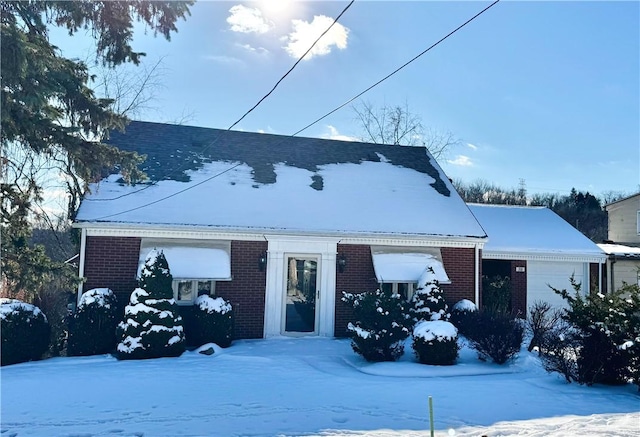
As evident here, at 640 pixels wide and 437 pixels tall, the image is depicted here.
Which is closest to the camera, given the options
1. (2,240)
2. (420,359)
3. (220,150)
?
(2,240)

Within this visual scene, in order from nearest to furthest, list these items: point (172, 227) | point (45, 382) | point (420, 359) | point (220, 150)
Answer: point (45, 382) → point (420, 359) → point (172, 227) → point (220, 150)

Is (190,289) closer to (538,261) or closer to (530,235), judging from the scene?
(538,261)

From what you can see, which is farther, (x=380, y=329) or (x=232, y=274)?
(x=232, y=274)

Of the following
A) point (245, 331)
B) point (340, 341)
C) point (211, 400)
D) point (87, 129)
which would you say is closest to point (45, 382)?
point (211, 400)

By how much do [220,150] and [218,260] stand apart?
509cm

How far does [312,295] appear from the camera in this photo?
13.6m

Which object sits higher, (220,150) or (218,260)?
(220,150)

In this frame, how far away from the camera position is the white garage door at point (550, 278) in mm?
18422

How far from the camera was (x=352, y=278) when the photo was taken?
13781 millimetres

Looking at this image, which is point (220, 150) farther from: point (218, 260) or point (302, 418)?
point (302, 418)

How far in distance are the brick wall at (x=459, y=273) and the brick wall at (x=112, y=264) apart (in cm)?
901

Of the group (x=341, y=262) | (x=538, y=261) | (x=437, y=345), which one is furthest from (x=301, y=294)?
(x=538, y=261)

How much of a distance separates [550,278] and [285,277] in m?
11.5

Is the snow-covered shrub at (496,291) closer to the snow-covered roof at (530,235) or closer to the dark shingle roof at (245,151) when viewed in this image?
the snow-covered roof at (530,235)
